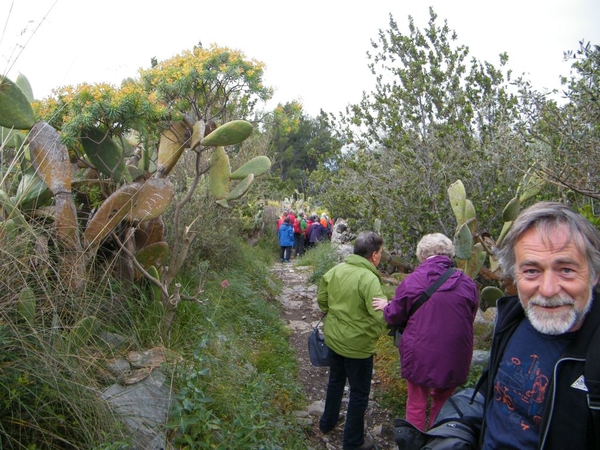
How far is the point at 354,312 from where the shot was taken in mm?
3793

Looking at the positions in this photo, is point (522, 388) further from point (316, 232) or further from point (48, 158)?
point (316, 232)

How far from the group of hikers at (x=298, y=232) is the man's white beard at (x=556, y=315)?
1221 centimetres

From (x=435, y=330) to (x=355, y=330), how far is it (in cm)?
76

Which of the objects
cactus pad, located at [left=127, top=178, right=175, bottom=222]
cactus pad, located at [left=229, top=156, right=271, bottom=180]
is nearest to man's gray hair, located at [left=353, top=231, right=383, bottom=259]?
cactus pad, located at [left=229, top=156, right=271, bottom=180]

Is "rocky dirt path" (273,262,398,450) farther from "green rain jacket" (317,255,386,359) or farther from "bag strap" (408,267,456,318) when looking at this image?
"bag strap" (408,267,456,318)

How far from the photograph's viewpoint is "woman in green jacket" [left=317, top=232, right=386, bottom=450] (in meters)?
3.74

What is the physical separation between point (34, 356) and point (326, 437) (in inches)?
105

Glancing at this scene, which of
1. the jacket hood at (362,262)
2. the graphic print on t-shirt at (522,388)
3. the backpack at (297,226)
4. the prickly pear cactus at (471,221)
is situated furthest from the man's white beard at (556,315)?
the backpack at (297,226)

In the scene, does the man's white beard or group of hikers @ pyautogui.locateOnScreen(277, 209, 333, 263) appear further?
group of hikers @ pyautogui.locateOnScreen(277, 209, 333, 263)

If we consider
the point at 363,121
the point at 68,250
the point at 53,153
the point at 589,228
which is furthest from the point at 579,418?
the point at 363,121

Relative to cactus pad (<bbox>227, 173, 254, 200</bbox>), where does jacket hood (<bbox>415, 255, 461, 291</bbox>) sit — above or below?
below

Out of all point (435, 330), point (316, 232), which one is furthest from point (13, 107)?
point (316, 232)

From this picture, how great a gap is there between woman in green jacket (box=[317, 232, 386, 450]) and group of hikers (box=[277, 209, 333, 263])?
32.5 ft

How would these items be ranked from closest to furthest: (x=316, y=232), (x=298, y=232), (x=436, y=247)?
(x=436, y=247) → (x=298, y=232) → (x=316, y=232)
